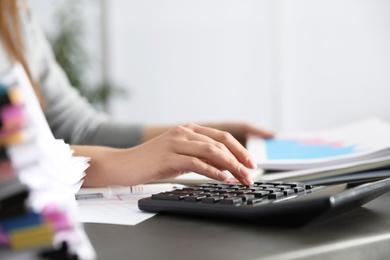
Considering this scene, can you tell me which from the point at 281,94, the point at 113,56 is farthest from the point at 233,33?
the point at 113,56

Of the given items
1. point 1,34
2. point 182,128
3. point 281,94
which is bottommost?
point 281,94

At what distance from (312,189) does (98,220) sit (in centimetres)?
23

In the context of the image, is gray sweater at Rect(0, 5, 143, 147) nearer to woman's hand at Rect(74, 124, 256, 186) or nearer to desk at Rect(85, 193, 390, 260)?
woman's hand at Rect(74, 124, 256, 186)

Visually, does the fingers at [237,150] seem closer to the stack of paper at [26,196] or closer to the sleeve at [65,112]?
the stack of paper at [26,196]

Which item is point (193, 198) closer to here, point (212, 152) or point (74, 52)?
point (212, 152)

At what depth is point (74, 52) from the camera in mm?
3326

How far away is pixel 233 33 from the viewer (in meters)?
3.83

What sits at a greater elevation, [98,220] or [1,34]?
[1,34]

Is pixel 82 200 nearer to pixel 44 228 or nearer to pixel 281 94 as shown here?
pixel 44 228

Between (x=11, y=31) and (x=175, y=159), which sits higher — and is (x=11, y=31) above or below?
above

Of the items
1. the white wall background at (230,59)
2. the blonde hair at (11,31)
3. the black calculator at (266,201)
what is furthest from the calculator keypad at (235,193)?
the white wall background at (230,59)

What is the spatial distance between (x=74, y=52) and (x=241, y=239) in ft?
9.68

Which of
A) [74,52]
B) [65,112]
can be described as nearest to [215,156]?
[65,112]

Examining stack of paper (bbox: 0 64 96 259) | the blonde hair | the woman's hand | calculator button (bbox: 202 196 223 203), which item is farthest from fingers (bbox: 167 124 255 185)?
the blonde hair
